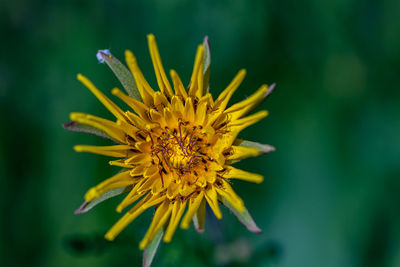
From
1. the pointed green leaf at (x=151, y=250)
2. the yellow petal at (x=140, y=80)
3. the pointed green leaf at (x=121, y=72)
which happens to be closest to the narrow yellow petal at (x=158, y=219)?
the pointed green leaf at (x=151, y=250)

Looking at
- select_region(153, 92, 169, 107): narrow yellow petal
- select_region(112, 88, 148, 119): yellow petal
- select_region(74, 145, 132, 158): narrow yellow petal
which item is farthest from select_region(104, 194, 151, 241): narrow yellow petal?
select_region(153, 92, 169, 107): narrow yellow petal

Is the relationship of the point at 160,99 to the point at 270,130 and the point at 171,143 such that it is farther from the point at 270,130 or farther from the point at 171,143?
the point at 270,130

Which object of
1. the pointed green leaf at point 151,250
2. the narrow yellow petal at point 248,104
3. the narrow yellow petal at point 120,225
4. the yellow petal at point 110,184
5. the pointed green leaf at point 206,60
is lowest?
the pointed green leaf at point 151,250

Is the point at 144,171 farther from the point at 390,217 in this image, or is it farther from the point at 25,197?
the point at 390,217

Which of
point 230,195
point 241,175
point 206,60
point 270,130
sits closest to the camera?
point 241,175

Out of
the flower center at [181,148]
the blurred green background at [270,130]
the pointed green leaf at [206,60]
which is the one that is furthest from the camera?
the blurred green background at [270,130]

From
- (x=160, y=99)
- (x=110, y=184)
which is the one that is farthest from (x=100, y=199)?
(x=160, y=99)

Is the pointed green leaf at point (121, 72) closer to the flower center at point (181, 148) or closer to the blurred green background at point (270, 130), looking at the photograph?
the flower center at point (181, 148)
